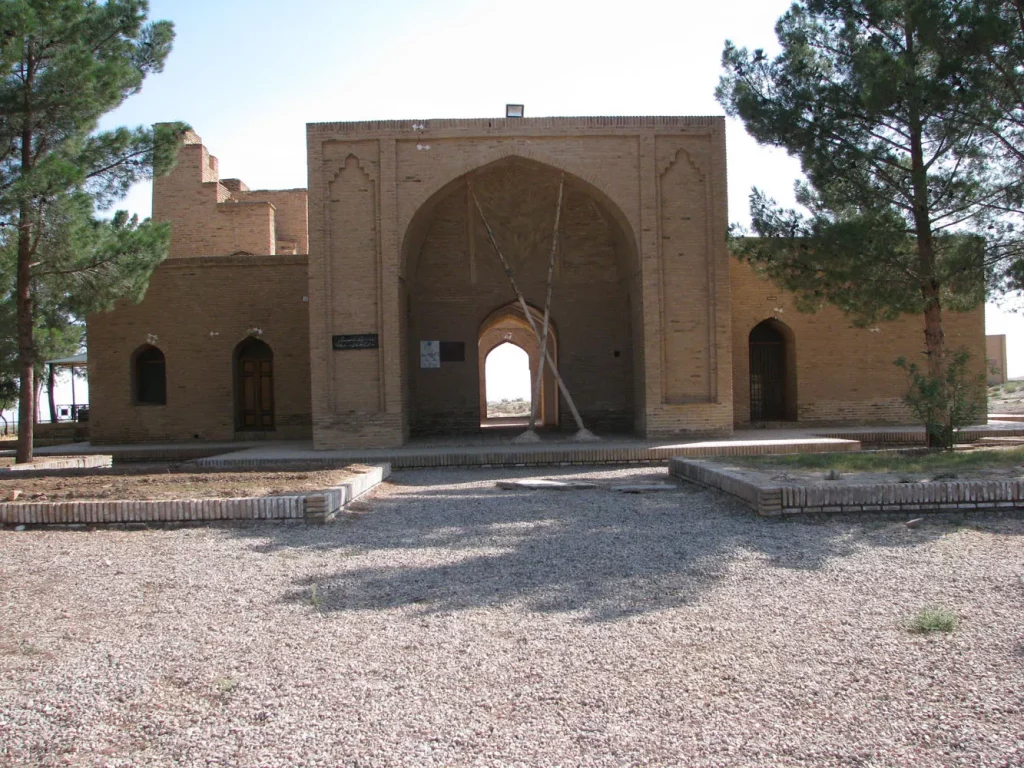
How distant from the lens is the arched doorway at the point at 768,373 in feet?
49.6

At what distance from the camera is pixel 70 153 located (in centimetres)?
1084

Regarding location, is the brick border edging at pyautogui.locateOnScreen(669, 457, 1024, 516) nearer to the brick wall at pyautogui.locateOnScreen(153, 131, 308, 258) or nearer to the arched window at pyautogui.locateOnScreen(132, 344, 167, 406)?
the arched window at pyautogui.locateOnScreen(132, 344, 167, 406)

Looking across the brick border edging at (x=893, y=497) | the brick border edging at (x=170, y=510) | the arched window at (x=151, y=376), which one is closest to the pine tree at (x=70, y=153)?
the arched window at (x=151, y=376)

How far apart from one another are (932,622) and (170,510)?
193 inches

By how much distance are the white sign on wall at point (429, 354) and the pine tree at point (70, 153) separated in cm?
431

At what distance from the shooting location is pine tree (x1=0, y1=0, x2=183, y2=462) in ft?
33.4

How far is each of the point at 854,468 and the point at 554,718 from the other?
5342mm

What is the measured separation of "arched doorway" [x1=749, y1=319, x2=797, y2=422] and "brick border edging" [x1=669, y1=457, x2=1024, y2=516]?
918 cm

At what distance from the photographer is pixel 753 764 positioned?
2.35 meters

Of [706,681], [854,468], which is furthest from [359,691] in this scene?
[854,468]

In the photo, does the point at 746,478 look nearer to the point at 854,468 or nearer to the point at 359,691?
the point at 854,468

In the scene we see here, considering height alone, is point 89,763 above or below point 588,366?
below

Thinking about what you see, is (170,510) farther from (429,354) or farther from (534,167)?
(429,354)

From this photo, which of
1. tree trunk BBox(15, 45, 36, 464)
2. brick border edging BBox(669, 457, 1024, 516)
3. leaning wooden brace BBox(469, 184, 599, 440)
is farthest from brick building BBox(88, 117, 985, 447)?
brick border edging BBox(669, 457, 1024, 516)
